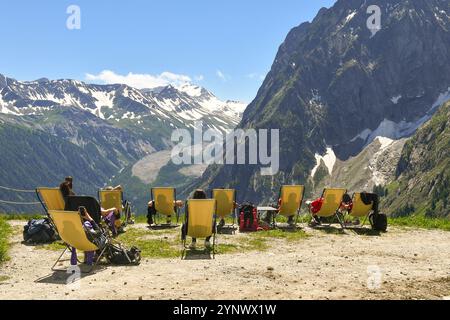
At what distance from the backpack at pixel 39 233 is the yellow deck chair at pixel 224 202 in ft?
26.2

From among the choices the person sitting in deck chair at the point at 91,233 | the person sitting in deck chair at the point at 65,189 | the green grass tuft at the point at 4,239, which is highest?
the person sitting in deck chair at the point at 65,189

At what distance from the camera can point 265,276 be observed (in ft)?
38.2

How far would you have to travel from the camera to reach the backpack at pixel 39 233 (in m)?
18.2

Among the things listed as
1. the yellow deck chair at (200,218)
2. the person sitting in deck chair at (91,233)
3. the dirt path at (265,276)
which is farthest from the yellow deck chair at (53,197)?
the yellow deck chair at (200,218)

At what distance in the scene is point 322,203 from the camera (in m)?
22.7

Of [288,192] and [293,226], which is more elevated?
[288,192]

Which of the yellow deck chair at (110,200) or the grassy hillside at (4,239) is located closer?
the grassy hillside at (4,239)

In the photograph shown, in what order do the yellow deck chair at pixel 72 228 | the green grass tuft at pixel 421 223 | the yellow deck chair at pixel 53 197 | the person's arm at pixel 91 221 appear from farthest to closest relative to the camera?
the green grass tuft at pixel 421 223 → the yellow deck chair at pixel 53 197 → the person's arm at pixel 91 221 → the yellow deck chair at pixel 72 228

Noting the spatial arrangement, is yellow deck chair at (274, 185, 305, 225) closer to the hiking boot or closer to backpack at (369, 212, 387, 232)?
the hiking boot

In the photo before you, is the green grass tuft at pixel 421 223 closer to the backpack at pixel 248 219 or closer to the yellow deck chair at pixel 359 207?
the yellow deck chair at pixel 359 207
